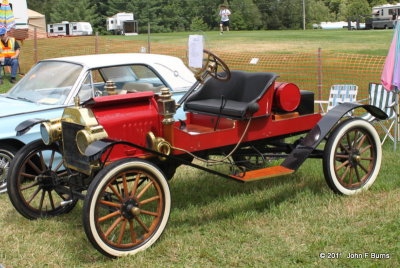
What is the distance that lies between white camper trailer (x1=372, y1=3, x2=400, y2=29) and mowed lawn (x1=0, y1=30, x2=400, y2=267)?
43.3 m

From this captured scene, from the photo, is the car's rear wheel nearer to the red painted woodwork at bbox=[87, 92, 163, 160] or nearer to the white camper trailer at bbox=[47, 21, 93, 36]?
the red painted woodwork at bbox=[87, 92, 163, 160]

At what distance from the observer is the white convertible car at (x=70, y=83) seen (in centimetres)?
557

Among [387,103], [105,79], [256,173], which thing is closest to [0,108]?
[105,79]

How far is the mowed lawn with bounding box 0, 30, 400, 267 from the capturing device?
12.4ft

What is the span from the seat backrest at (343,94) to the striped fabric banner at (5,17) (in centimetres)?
1034

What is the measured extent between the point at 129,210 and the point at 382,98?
5225 mm

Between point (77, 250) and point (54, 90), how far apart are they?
257 centimetres

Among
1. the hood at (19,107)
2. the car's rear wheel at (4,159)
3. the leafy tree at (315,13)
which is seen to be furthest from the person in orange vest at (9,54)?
the leafy tree at (315,13)

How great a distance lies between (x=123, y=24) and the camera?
190ft

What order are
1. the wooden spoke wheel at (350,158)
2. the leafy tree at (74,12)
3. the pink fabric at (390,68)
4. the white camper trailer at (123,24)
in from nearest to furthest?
the wooden spoke wheel at (350,158), the pink fabric at (390,68), the white camper trailer at (123,24), the leafy tree at (74,12)

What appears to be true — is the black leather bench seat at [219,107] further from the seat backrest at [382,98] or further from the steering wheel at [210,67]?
the seat backrest at [382,98]

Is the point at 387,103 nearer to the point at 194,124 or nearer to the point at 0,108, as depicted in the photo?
the point at 194,124

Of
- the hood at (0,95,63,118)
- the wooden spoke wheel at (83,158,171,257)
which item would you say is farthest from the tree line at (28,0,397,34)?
the wooden spoke wheel at (83,158,171,257)

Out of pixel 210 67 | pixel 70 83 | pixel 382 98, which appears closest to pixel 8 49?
pixel 70 83
